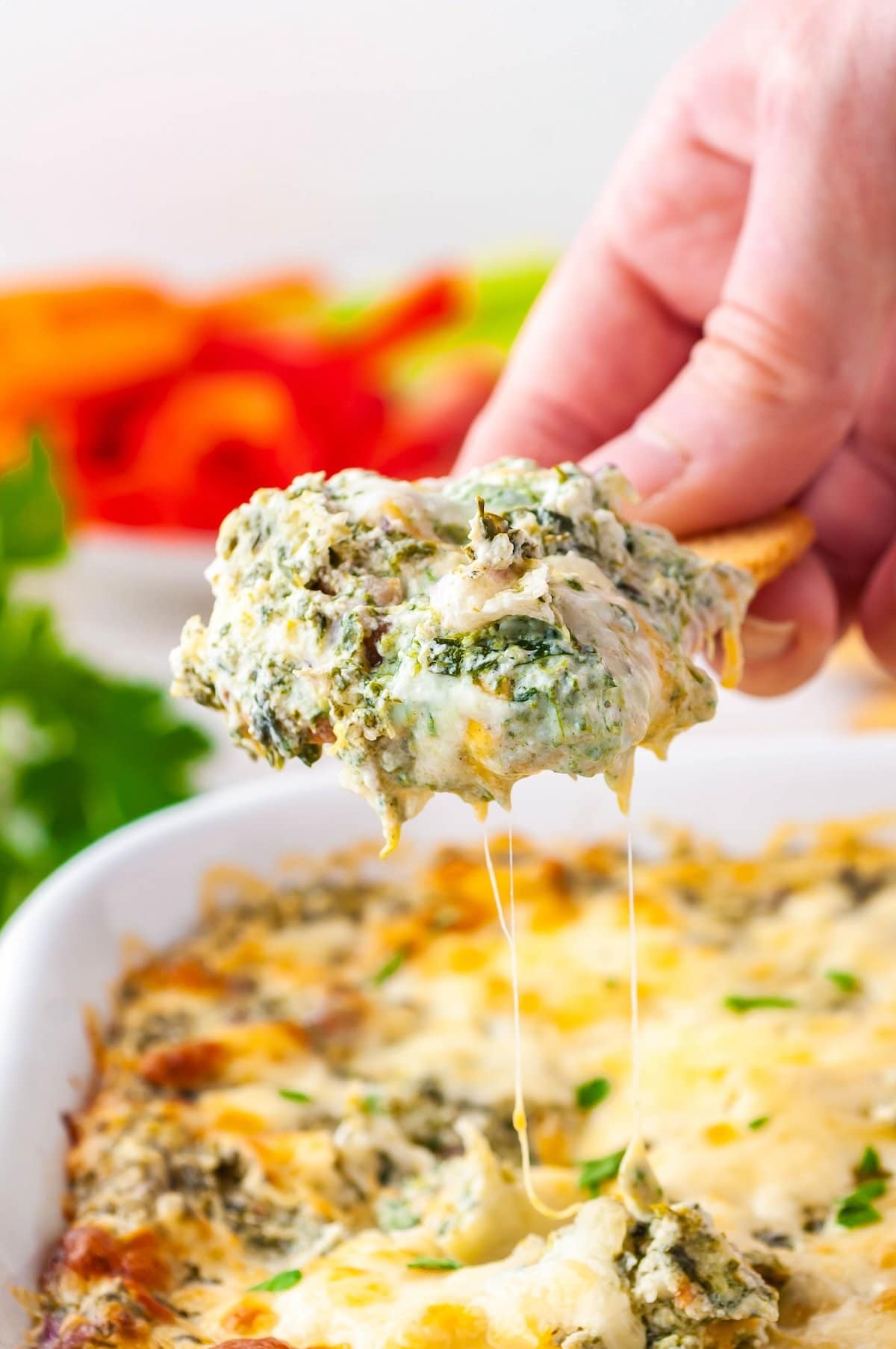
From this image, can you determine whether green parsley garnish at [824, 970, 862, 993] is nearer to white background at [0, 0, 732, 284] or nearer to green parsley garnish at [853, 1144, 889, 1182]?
green parsley garnish at [853, 1144, 889, 1182]

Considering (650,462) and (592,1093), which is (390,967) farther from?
(650,462)

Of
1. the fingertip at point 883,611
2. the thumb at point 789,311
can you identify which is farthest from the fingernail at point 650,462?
the fingertip at point 883,611

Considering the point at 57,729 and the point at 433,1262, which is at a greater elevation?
the point at 433,1262

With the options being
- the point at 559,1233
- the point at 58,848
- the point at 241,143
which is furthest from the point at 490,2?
the point at 559,1233

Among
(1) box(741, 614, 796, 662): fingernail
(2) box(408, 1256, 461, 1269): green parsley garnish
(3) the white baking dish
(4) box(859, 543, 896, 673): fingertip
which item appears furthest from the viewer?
(4) box(859, 543, 896, 673): fingertip

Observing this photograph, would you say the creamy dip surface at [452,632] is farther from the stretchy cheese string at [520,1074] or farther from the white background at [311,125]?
the white background at [311,125]

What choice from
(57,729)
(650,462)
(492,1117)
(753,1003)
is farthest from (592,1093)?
(57,729)

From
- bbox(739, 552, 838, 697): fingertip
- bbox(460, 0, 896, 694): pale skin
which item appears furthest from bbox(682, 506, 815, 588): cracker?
bbox(739, 552, 838, 697): fingertip
